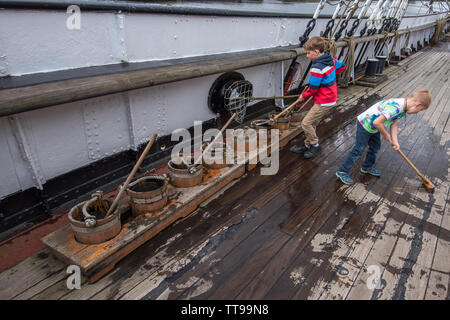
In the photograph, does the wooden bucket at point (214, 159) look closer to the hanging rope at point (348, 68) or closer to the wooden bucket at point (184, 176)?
the wooden bucket at point (184, 176)

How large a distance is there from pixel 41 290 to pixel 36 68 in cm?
176

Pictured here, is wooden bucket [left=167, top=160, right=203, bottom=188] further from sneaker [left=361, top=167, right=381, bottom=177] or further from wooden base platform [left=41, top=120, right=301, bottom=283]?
sneaker [left=361, top=167, right=381, bottom=177]

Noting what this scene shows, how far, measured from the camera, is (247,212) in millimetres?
2842

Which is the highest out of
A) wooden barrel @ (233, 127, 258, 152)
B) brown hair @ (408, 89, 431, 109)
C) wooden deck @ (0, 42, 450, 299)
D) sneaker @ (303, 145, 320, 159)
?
brown hair @ (408, 89, 431, 109)

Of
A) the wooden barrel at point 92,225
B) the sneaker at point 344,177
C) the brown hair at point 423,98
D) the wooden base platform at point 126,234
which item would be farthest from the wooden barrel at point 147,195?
the brown hair at point 423,98

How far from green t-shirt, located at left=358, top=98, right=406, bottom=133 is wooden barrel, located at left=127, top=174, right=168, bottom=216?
2273 millimetres

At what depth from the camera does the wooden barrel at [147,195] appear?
243 cm

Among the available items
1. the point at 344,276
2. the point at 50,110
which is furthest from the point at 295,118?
the point at 50,110

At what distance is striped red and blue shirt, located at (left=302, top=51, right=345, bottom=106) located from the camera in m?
3.42

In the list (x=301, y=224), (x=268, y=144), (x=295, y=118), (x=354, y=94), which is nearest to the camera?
(x=301, y=224)

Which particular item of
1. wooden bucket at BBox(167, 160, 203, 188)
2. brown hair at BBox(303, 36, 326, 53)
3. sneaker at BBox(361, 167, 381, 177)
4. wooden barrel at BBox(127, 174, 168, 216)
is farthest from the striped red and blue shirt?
wooden barrel at BBox(127, 174, 168, 216)

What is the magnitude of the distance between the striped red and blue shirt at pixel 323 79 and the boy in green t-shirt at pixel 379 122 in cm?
52

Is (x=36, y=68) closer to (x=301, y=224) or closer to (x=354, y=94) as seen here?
(x=301, y=224)

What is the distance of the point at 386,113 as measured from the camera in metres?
2.87
